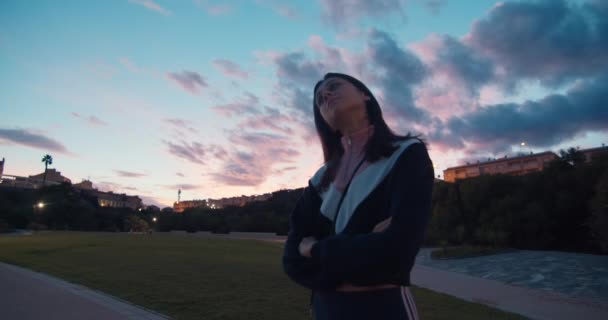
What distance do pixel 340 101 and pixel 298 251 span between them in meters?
0.57

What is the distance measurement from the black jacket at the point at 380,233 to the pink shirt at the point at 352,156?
48 mm

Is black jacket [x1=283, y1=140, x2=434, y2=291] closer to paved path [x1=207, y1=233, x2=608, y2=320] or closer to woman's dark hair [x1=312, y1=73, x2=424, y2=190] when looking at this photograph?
woman's dark hair [x1=312, y1=73, x2=424, y2=190]

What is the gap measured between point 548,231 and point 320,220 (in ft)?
70.3

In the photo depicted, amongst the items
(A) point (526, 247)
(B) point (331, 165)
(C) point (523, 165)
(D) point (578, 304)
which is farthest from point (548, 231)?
(C) point (523, 165)

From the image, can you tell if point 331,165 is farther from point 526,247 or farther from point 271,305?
point 526,247

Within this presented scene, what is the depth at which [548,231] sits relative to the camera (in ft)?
61.3

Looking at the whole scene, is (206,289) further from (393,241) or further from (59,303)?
(393,241)

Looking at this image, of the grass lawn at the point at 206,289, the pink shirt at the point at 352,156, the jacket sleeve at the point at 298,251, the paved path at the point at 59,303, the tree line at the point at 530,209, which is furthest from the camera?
the tree line at the point at 530,209

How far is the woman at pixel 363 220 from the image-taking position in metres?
1.07

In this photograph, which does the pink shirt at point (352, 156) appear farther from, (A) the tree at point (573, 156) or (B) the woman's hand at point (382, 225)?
(A) the tree at point (573, 156)

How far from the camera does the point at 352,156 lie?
1.36 m

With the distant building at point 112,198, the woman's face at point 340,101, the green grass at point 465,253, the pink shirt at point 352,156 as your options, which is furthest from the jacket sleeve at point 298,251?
the distant building at point 112,198

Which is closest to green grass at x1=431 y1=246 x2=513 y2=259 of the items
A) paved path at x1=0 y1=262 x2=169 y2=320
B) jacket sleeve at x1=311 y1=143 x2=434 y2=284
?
paved path at x1=0 y1=262 x2=169 y2=320

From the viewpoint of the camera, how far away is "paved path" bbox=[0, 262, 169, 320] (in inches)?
197
